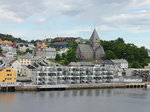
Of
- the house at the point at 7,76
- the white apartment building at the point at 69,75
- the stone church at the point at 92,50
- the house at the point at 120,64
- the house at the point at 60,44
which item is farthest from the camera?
the house at the point at 60,44

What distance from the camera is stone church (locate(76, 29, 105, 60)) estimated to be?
83938mm

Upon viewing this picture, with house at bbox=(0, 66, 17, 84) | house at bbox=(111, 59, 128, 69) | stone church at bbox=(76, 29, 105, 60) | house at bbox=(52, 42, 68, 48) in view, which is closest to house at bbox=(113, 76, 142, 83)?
house at bbox=(111, 59, 128, 69)

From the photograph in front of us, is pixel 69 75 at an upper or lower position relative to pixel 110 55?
lower

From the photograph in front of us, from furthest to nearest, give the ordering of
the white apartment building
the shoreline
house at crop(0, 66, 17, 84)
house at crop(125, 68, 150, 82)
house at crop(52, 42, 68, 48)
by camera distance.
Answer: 1. house at crop(52, 42, 68, 48)
2. house at crop(125, 68, 150, 82)
3. the white apartment building
4. house at crop(0, 66, 17, 84)
5. the shoreline

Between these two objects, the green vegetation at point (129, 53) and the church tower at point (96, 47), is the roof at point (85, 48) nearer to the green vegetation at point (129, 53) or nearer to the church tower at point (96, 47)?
the church tower at point (96, 47)

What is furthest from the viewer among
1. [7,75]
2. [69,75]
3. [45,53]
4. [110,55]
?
[45,53]

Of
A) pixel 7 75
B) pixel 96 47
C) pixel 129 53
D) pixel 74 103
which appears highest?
pixel 96 47

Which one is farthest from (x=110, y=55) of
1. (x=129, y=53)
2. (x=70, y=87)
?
(x=70, y=87)

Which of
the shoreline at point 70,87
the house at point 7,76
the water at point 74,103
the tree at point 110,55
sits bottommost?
the water at point 74,103

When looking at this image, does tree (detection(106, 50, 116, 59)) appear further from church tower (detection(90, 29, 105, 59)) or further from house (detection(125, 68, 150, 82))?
house (detection(125, 68, 150, 82))

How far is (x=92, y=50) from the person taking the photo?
85438mm

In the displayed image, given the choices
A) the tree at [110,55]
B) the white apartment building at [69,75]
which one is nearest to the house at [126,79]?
the white apartment building at [69,75]

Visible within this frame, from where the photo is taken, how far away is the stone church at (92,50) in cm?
8394

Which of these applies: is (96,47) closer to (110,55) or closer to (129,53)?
(110,55)
